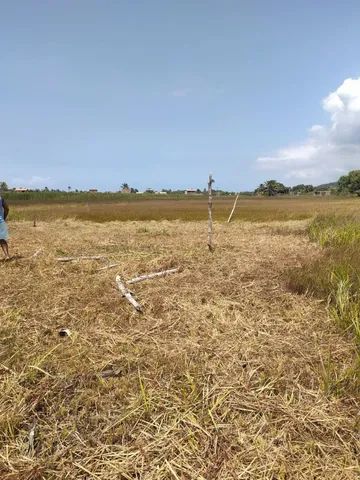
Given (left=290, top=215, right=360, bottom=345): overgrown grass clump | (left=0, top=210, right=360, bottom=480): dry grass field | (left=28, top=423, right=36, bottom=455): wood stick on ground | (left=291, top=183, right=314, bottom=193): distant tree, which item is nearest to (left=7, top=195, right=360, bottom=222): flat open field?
(left=290, top=215, right=360, bottom=345): overgrown grass clump

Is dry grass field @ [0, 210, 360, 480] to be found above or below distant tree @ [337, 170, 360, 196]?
below

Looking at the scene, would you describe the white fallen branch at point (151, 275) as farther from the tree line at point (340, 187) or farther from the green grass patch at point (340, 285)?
the tree line at point (340, 187)

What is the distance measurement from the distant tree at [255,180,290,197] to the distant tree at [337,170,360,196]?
773 inches

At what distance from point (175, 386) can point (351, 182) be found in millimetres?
111598

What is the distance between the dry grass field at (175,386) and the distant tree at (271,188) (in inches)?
4530

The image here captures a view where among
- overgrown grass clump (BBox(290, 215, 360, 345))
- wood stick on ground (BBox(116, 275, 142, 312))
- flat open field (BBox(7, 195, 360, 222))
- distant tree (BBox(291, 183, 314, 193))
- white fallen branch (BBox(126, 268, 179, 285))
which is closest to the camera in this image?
overgrown grass clump (BBox(290, 215, 360, 345))

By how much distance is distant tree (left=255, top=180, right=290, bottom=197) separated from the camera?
390ft

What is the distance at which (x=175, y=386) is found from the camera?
132 inches

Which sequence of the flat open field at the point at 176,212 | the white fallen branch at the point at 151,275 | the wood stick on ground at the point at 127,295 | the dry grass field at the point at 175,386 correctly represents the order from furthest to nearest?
the flat open field at the point at 176,212, the white fallen branch at the point at 151,275, the wood stick on ground at the point at 127,295, the dry grass field at the point at 175,386

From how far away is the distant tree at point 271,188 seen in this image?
118875 mm

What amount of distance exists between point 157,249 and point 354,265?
4.88m

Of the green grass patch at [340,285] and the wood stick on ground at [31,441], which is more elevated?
the green grass patch at [340,285]

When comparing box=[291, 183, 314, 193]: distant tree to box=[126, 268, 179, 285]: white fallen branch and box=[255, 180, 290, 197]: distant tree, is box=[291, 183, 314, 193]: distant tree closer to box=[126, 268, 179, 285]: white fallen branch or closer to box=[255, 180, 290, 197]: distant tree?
box=[255, 180, 290, 197]: distant tree

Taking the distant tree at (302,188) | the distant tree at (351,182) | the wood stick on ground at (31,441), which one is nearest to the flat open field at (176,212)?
the wood stick on ground at (31,441)
